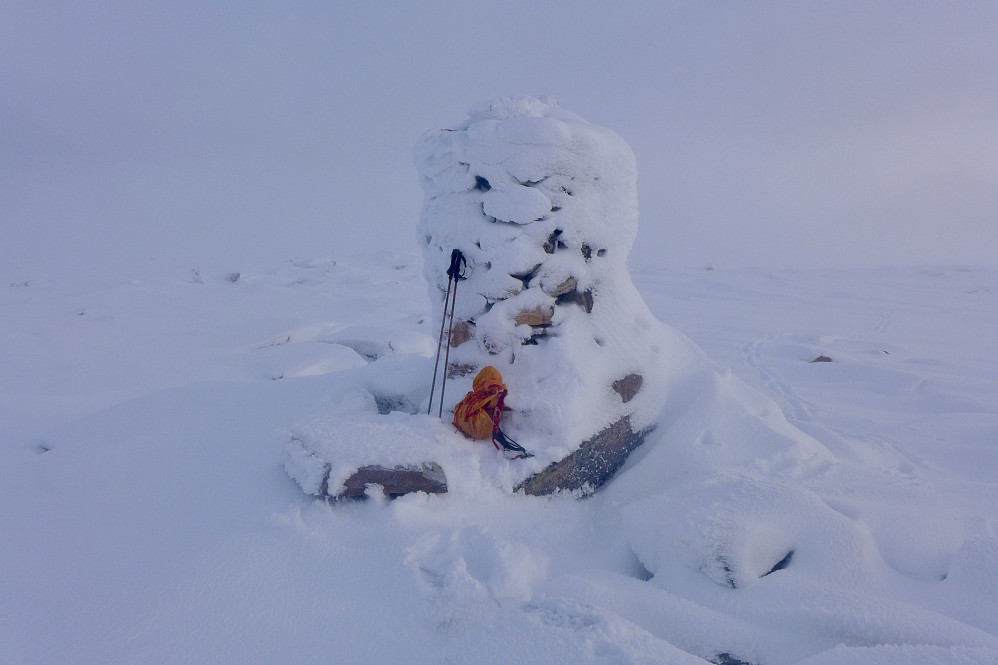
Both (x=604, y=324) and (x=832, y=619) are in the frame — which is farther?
(x=604, y=324)

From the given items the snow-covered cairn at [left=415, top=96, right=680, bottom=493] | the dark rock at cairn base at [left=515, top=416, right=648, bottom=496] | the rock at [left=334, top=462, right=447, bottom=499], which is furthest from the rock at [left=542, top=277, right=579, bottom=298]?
the rock at [left=334, top=462, right=447, bottom=499]

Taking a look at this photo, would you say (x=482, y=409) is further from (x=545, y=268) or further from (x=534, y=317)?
(x=545, y=268)

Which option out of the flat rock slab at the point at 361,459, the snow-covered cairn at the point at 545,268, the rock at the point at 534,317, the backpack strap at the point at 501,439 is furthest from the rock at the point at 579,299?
the flat rock slab at the point at 361,459

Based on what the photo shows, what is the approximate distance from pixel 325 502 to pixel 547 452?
1.17 m

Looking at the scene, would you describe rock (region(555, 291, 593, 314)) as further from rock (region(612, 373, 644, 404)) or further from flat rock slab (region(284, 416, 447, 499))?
flat rock slab (region(284, 416, 447, 499))

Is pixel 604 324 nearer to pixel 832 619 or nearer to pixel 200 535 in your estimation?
pixel 832 619

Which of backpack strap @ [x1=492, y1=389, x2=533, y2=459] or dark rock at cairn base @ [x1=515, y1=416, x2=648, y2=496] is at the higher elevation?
backpack strap @ [x1=492, y1=389, x2=533, y2=459]

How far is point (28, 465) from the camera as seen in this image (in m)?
3.29

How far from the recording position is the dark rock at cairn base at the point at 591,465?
9.67ft

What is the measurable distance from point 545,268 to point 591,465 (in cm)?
125

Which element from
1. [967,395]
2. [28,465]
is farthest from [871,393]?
[28,465]

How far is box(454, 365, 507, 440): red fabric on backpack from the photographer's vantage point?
3.05m

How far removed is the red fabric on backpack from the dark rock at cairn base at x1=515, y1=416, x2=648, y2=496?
383mm

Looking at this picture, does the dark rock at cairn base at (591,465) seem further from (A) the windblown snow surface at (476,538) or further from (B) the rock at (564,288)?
(B) the rock at (564,288)
